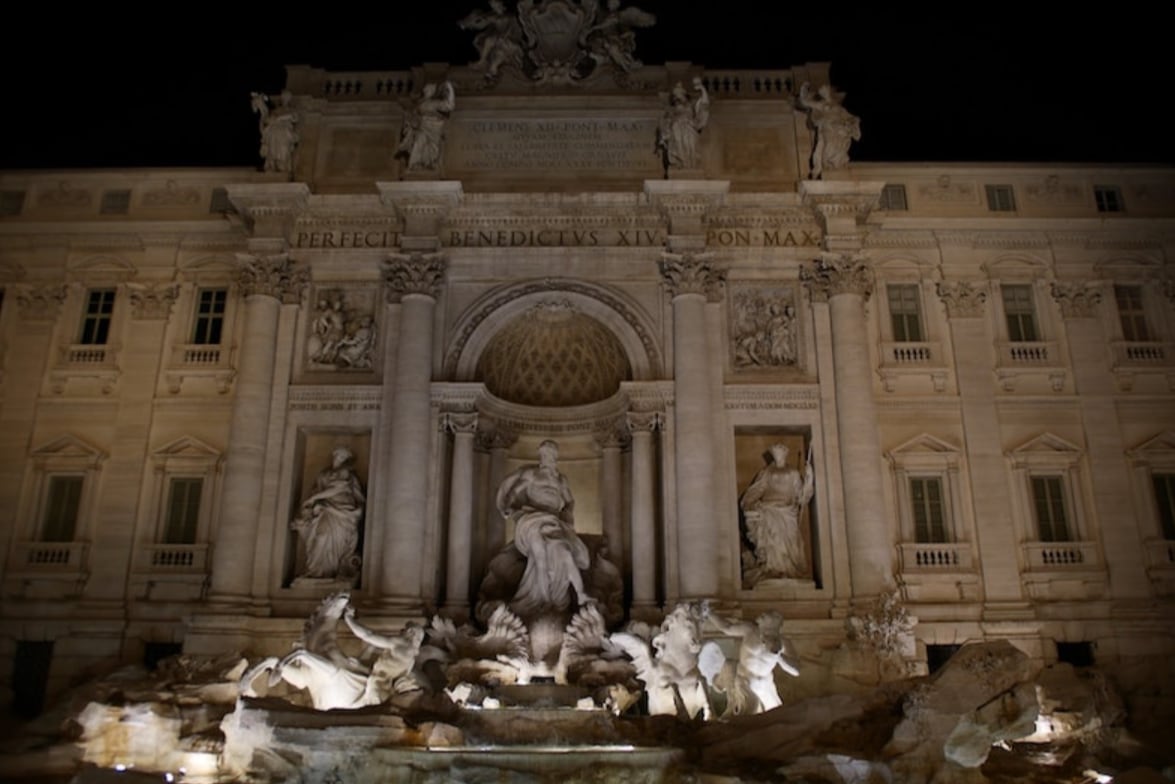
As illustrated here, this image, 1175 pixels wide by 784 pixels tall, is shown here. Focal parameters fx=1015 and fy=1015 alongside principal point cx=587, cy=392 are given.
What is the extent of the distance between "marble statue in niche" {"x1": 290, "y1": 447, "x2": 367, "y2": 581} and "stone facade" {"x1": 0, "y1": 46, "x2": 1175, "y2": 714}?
16.6 inches

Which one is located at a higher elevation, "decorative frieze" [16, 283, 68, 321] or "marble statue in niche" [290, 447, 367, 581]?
"decorative frieze" [16, 283, 68, 321]

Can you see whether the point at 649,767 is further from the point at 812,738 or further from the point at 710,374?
the point at 710,374

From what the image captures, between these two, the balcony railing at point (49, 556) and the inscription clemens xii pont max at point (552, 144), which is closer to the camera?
the balcony railing at point (49, 556)

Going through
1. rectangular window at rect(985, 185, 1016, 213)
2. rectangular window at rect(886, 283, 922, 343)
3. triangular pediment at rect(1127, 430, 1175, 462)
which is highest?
rectangular window at rect(985, 185, 1016, 213)

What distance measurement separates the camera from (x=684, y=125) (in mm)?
24344

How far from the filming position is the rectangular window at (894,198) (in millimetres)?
25672

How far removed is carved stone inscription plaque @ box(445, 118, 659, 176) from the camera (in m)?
25.0

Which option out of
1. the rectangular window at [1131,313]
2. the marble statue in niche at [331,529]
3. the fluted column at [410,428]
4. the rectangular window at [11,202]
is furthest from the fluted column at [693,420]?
the rectangular window at [11,202]

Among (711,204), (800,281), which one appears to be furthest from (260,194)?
(800,281)

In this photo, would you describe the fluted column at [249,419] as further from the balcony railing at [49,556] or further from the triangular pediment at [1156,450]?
the triangular pediment at [1156,450]

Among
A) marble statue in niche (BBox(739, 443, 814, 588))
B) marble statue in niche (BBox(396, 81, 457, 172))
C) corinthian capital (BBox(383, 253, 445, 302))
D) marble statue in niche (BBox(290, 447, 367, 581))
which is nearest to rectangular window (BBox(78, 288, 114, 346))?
marble statue in niche (BBox(290, 447, 367, 581))

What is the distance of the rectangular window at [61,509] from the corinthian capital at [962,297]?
2145cm

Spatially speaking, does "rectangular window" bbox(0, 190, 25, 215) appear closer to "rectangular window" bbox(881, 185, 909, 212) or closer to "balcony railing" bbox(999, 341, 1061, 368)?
"rectangular window" bbox(881, 185, 909, 212)

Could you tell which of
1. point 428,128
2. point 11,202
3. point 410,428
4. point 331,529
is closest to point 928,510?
point 410,428
